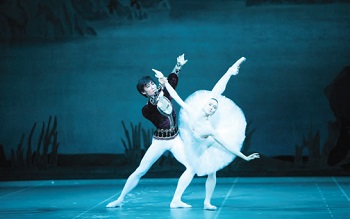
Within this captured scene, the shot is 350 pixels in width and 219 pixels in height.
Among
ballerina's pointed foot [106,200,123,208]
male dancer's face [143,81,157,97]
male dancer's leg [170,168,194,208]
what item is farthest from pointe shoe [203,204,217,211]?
male dancer's face [143,81,157,97]

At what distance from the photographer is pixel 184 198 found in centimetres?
728

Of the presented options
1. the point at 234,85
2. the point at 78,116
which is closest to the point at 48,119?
the point at 78,116

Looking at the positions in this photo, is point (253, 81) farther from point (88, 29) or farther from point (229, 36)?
point (88, 29)

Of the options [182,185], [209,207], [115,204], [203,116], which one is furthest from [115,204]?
[203,116]

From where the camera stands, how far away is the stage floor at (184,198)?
5930 millimetres

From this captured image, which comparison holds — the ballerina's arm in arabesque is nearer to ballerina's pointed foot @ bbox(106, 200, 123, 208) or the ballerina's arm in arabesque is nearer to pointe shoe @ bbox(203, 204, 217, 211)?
pointe shoe @ bbox(203, 204, 217, 211)

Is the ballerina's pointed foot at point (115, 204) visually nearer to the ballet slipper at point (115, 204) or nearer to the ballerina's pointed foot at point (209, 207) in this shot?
the ballet slipper at point (115, 204)

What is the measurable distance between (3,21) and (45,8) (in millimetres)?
646

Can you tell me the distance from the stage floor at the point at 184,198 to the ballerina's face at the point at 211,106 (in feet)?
2.81

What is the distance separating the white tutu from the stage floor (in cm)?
42

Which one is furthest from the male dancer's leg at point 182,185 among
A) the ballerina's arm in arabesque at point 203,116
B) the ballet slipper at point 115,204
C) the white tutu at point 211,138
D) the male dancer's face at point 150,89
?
the male dancer's face at point 150,89

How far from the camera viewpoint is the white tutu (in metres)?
5.98

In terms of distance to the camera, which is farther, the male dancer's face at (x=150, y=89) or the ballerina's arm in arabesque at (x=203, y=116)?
the male dancer's face at (x=150, y=89)

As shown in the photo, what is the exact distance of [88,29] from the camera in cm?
1027
